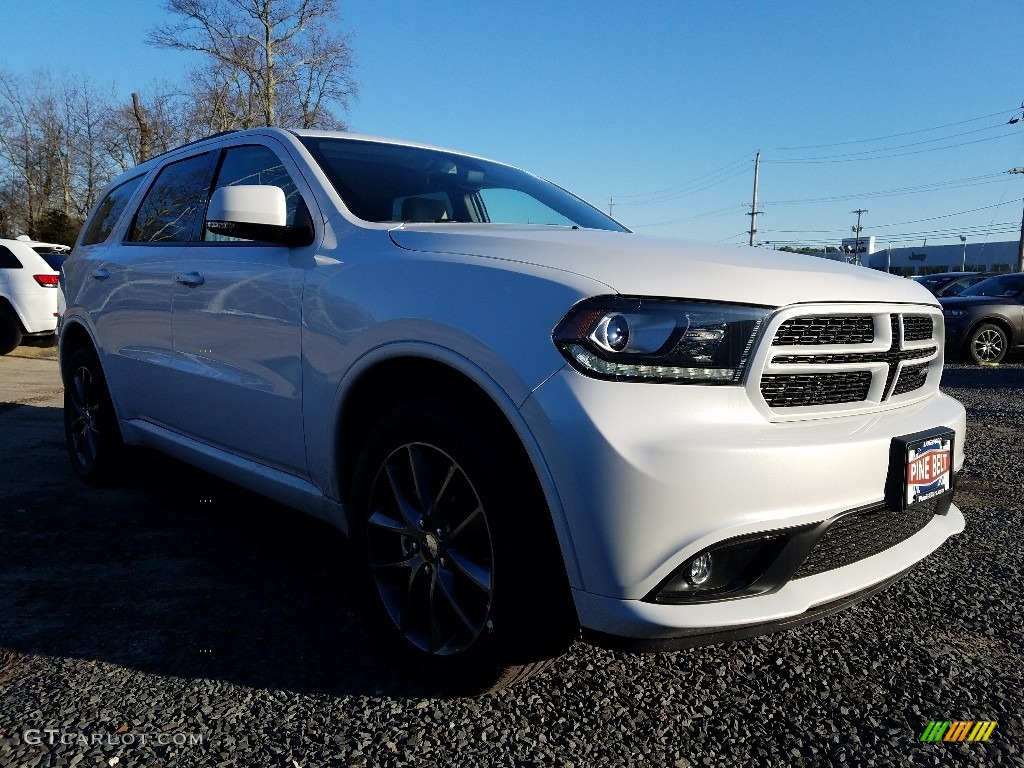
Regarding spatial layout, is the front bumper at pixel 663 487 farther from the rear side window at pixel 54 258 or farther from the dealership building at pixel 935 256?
the dealership building at pixel 935 256

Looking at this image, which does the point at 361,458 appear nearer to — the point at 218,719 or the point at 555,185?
the point at 218,719

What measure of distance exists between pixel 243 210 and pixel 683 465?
1695 millimetres

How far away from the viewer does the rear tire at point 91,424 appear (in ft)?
13.3

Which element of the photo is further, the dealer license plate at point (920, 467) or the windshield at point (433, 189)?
the windshield at point (433, 189)

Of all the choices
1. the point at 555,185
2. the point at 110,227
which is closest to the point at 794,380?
the point at 555,185

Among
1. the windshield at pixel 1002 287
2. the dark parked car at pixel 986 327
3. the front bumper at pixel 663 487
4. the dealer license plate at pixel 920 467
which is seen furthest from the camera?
the windshield at pixel 1002 287

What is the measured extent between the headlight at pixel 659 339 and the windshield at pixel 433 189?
3.64 feet

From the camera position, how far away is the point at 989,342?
38.0ft

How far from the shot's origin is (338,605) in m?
2.69

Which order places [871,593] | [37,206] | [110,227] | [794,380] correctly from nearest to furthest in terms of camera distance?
1. [794,380]
2. [871,593]
3. [110,227]
4. [37,206]

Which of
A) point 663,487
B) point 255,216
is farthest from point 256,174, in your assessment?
point 663,487

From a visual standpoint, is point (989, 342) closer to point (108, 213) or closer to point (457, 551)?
point (108, 213)

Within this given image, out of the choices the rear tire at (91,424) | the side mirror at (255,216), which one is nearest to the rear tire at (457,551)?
the side mirror at (255,216)

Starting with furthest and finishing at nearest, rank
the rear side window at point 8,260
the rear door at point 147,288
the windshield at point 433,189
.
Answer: the rear side window at point 8,260
the rear door at point 147,288
the windshield at point 433,189
